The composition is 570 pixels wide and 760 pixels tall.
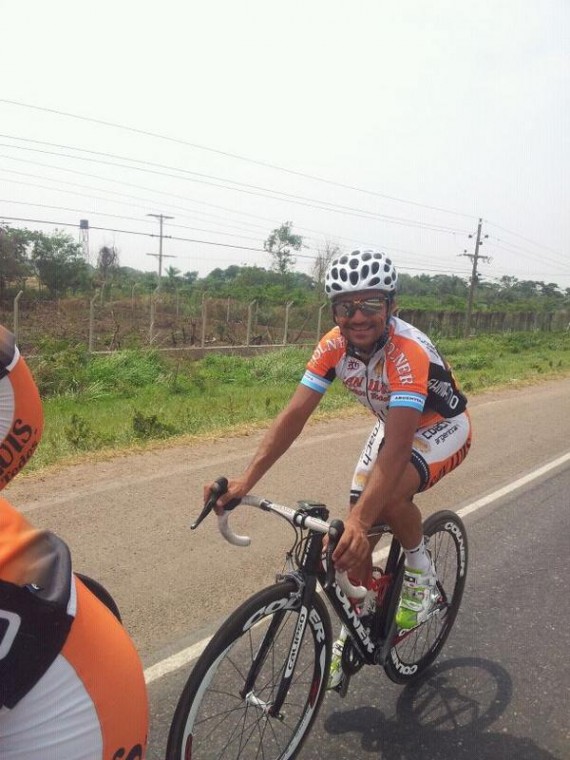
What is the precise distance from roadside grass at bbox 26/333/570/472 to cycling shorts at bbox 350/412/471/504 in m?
4.27

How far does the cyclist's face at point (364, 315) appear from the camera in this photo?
2.74 metres

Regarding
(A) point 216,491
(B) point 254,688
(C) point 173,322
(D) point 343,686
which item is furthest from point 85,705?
(C) point 173,322

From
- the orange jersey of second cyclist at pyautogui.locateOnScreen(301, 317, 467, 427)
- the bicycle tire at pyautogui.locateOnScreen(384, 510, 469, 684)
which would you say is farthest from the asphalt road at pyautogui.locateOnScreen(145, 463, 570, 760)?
the orange jersey of second cyclist at pyautogui.locateOnScreen(301, 317, 467, 427)

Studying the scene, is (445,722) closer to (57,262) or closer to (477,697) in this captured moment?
(477,697)

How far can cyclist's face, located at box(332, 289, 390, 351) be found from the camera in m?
2.74

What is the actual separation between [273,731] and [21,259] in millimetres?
32664

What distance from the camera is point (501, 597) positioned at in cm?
422

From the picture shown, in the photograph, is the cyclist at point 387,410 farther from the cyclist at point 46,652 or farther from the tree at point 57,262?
the tree at point 57,262

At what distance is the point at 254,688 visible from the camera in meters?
2.47

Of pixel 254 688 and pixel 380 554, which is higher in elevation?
pixel 254 688

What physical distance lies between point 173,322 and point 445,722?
1064 inches

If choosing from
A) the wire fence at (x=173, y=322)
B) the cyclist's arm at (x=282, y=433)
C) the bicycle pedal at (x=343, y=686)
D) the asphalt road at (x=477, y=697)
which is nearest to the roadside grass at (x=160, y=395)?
the wire fence at (x=173, y=322)

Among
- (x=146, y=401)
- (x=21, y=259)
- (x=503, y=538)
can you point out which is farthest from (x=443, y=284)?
(x=503, y=538)

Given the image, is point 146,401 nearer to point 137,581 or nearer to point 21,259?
point 137,581
